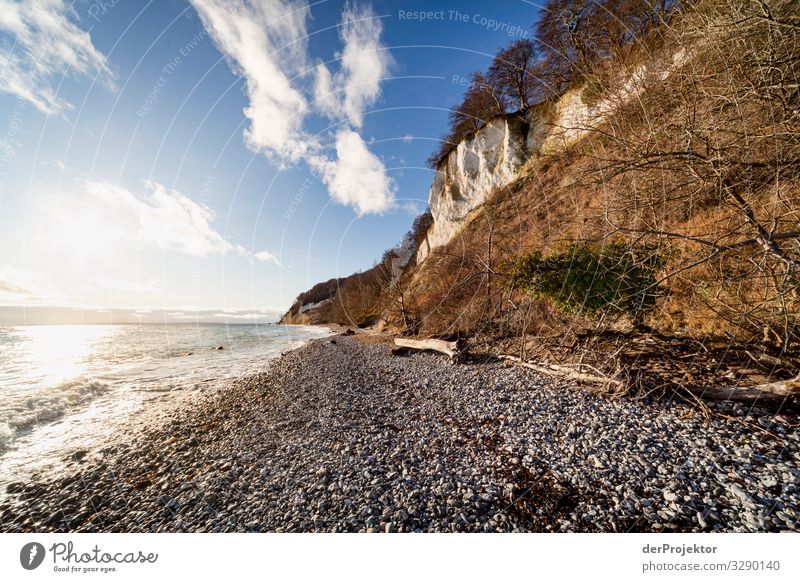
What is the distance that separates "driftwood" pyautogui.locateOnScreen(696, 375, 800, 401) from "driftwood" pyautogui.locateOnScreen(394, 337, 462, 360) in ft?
20.3

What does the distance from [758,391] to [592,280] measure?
3393 mm

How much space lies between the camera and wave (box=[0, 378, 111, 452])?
802 cm

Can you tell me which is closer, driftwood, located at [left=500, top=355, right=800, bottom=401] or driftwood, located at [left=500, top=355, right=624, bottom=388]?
driftwood, located at [left=500, top=355, right=800, bottom=401]

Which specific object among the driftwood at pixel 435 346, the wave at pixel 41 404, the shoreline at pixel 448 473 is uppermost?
A: the driftwood at pixel 435 346

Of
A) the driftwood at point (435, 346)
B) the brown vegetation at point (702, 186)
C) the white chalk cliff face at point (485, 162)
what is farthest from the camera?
the white chalk cliff face at point (485, 162)

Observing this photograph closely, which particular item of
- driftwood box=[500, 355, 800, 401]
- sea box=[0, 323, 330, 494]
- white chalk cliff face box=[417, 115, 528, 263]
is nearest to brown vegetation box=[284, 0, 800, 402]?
driftwood box=[500, 355, 800, 401]

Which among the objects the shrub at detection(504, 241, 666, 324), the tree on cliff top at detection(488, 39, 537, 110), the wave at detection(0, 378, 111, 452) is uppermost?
the tree on cliff top at detection(488, 39, 537, 110)

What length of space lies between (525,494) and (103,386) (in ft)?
59.5

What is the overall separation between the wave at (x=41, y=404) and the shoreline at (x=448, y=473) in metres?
4.70

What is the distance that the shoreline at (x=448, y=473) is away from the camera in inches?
114

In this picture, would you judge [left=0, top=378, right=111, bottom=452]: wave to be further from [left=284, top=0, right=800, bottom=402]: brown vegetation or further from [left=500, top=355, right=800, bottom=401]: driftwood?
[left=500, top=355, right=800, bottom=401]: driftwood

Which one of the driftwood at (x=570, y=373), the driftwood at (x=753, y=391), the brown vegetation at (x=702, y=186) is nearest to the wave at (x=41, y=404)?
the driftwood at (x=570, y=373)

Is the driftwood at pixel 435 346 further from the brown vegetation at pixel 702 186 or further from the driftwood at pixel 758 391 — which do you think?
the driftwood at pixel 758 391

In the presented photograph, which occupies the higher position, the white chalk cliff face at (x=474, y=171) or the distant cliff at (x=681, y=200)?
the white chalk cliff face at (x=474, y=171)
